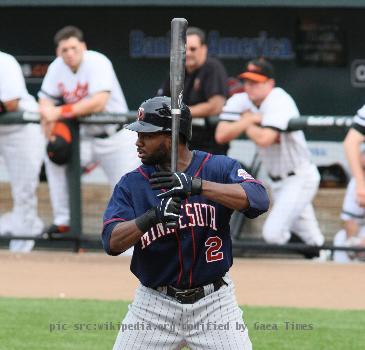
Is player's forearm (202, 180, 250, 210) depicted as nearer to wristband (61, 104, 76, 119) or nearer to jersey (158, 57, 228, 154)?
jersey (158, 57, 228, 154)

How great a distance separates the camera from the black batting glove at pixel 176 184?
4918mm

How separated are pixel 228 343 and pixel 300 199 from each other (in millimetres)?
5310

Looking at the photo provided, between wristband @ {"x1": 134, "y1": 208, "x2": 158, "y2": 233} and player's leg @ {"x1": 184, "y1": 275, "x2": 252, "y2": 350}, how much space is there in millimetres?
481

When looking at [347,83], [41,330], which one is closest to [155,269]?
[41,330]

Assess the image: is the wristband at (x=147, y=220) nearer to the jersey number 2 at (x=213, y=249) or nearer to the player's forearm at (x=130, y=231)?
the player's forearm at (x=130, y=231)

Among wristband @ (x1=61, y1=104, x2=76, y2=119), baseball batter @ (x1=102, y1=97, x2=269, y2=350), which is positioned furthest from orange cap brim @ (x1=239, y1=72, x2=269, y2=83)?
baseball batter @ (x1=102, y1=97, x2=269, y2=350)

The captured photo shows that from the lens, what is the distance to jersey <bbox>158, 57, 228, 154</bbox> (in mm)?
10297

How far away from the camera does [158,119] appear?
521 centimetres

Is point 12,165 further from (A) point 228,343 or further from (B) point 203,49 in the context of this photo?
(A) point 228,343

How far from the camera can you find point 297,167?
10555 millimetres

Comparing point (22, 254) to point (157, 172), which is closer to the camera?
point (157, 172)

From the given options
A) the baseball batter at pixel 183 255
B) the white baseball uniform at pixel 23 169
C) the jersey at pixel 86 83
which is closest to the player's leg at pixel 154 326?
the baseball batter at pixel 183 255

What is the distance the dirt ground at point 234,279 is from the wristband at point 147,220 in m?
4.05

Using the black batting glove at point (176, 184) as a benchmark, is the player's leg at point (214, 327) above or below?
below
